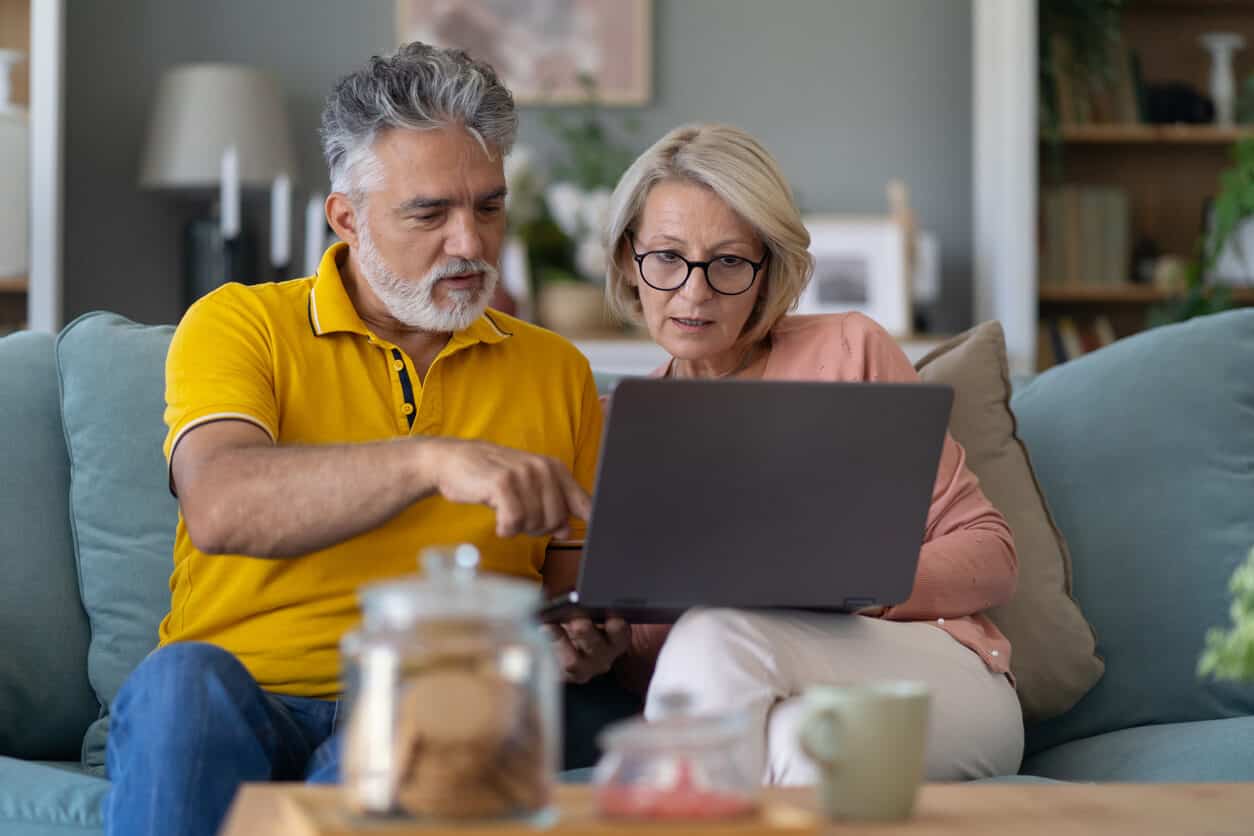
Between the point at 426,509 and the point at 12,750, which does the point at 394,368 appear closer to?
the point at 426,509

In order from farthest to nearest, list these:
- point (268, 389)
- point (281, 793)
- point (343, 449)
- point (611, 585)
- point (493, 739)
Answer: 1. point (268, 389)
2. point (343, 449)
3. point (611, 585)
4. point (281, 793)
5. point (493, 739)

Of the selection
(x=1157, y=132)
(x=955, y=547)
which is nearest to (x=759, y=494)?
(x=955, y=547)

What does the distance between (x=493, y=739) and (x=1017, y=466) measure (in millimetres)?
1257

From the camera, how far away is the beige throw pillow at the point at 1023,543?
182 cm

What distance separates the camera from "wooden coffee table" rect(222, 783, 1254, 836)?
82cm

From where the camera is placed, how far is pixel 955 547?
1697mm

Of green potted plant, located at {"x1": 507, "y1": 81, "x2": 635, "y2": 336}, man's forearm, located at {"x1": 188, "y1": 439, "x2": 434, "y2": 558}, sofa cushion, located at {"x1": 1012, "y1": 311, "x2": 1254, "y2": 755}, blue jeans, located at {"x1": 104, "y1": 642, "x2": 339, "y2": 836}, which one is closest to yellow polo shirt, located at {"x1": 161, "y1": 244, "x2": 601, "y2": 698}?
man's forearm, located at {"x1": 188, "y1": 439, "x2": 434, "y2": 558}

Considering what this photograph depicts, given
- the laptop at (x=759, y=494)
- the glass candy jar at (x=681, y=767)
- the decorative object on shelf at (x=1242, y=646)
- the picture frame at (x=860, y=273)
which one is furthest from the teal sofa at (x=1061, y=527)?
the picture frame at (x=860, y=273)

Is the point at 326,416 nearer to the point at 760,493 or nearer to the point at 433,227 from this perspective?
the point at 433,227

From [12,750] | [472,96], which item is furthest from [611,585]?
[12,750]

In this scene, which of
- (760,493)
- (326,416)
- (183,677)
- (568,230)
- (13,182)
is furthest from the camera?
(568,230)

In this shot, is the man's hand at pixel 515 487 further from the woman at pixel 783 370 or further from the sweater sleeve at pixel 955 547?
the sweater sleeve at pixel 955 547

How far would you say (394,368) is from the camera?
1.80 meters

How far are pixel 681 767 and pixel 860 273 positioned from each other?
3330 millimetres
